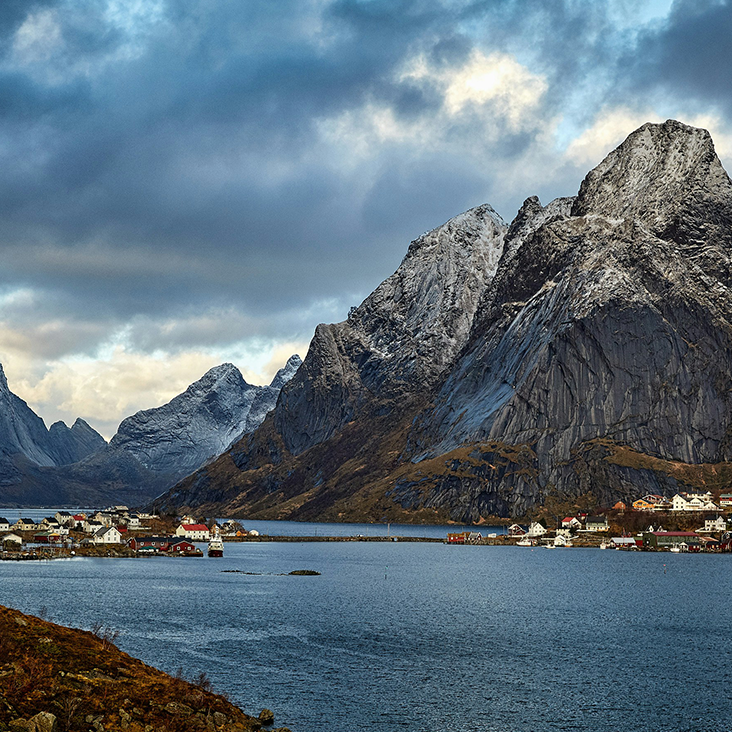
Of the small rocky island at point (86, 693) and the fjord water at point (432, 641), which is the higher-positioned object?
the small rocky island at point (86, 693)

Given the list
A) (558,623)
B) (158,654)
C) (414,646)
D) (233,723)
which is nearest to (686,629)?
(558,623)

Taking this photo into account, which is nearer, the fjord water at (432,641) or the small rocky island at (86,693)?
the small rocky island at (86,693)

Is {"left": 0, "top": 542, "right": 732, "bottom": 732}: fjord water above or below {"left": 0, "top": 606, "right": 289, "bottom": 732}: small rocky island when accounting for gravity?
below

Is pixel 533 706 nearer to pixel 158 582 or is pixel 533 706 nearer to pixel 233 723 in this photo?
pixel 233 723

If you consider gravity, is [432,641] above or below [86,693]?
below

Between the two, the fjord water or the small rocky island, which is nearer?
the small rocky island
